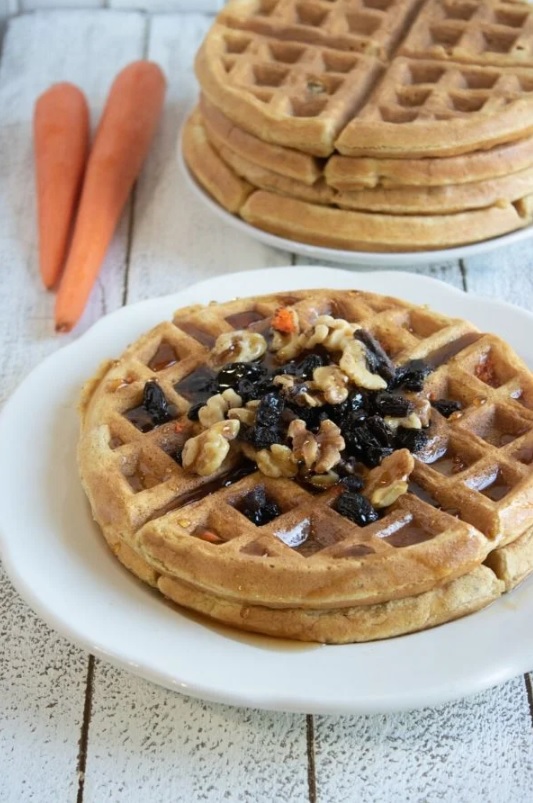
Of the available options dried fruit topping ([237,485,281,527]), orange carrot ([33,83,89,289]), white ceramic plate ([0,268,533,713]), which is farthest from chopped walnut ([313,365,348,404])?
orange carrot ([33,83,89,289])

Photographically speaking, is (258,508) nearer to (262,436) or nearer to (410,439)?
(262,436)

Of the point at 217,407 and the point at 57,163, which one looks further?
the point at 57,163

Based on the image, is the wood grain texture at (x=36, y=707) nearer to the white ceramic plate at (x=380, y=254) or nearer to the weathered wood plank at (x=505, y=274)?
the white ceramic plate at (x=380, y=254)

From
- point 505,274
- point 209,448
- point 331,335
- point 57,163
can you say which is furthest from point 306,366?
point 57,163

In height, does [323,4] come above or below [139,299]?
above

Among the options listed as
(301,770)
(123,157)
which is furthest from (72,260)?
(301,770)

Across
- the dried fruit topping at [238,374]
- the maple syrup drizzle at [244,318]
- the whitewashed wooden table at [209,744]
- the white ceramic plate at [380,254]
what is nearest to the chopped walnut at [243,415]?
the dried fruit topping at [238,374]

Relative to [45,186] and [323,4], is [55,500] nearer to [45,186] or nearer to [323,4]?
[45,186]
